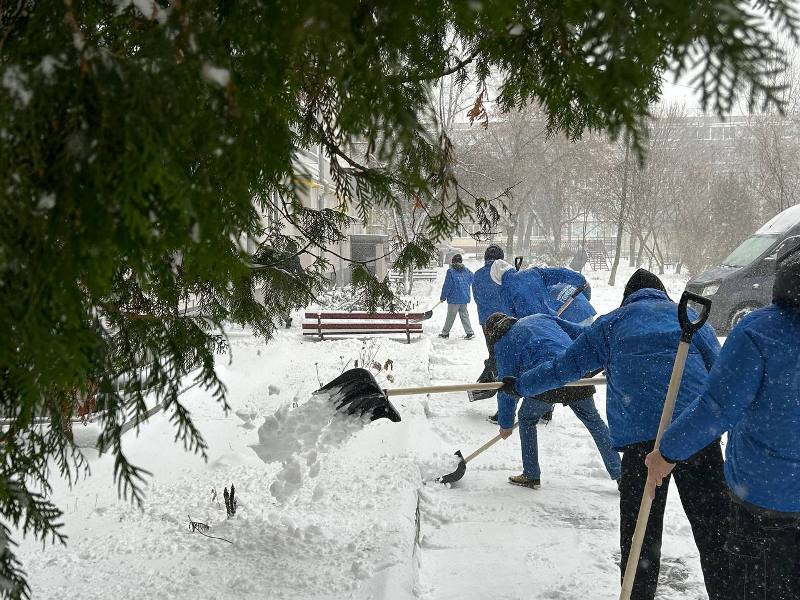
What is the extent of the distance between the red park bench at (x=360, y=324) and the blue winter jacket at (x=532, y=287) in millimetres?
5041

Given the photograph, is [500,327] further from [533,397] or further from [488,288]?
[488,288]

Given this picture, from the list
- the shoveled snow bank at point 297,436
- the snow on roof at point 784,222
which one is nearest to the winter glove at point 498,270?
the shoveled snow bank at point 297,436

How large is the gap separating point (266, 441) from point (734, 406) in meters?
2.80

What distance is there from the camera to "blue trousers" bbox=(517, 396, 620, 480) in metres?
4.91

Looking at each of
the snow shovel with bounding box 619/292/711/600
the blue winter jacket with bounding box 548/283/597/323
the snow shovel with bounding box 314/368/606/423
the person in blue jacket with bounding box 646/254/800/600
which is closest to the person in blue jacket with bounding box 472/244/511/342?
the blue winter jacket with bounding box 548/283/597/323

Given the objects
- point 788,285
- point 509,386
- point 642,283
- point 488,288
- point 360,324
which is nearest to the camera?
point 788,285

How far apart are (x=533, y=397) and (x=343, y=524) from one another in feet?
5.85

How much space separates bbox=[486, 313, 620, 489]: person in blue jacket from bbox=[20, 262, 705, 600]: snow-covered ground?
25cm

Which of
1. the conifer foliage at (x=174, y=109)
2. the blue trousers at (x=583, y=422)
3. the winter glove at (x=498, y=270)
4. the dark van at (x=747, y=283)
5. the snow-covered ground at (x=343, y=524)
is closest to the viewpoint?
the conifer foliage at (x=174, y=109)

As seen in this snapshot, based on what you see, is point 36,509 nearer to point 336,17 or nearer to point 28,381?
point 28,381

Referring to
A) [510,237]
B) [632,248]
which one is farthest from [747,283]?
[632,248]

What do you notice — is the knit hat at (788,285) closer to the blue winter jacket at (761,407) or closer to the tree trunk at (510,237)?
the blue winter jacket at (761,407)

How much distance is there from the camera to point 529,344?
4648 mm

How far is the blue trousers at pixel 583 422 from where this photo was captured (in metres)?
4.91
